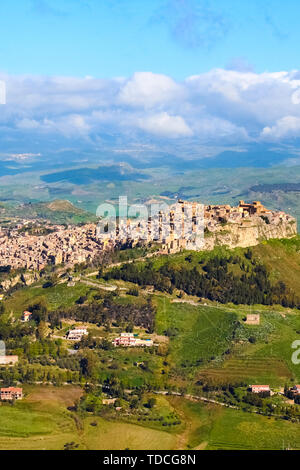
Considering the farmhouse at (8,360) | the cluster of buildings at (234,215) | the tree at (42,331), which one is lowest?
the farmhouse at (8,360)

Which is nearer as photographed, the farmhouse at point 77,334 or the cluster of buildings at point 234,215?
the farmhouse at point 77,334

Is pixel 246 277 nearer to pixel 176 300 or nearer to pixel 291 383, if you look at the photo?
pixel 176 300

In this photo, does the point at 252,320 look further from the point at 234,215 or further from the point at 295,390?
the point at 234,215

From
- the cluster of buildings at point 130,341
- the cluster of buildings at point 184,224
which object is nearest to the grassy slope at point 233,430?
the cluster of buildings at point 130,341

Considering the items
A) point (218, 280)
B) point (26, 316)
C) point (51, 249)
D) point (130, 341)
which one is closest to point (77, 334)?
point (130, 341)

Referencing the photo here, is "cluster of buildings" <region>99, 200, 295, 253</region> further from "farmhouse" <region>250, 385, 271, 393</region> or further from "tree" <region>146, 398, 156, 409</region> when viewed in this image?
"tree" <region>146, 398, 156, 409</region>

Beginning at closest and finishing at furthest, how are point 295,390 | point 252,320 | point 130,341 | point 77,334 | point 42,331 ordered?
point 295,390 < point 130,341 < point 77,334 < point 42,331 < point 252,320

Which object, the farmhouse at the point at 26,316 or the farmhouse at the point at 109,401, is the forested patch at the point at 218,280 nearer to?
the farmhouse at the point at 26,316

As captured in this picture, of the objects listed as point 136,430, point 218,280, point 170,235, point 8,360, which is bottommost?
point 136,430
